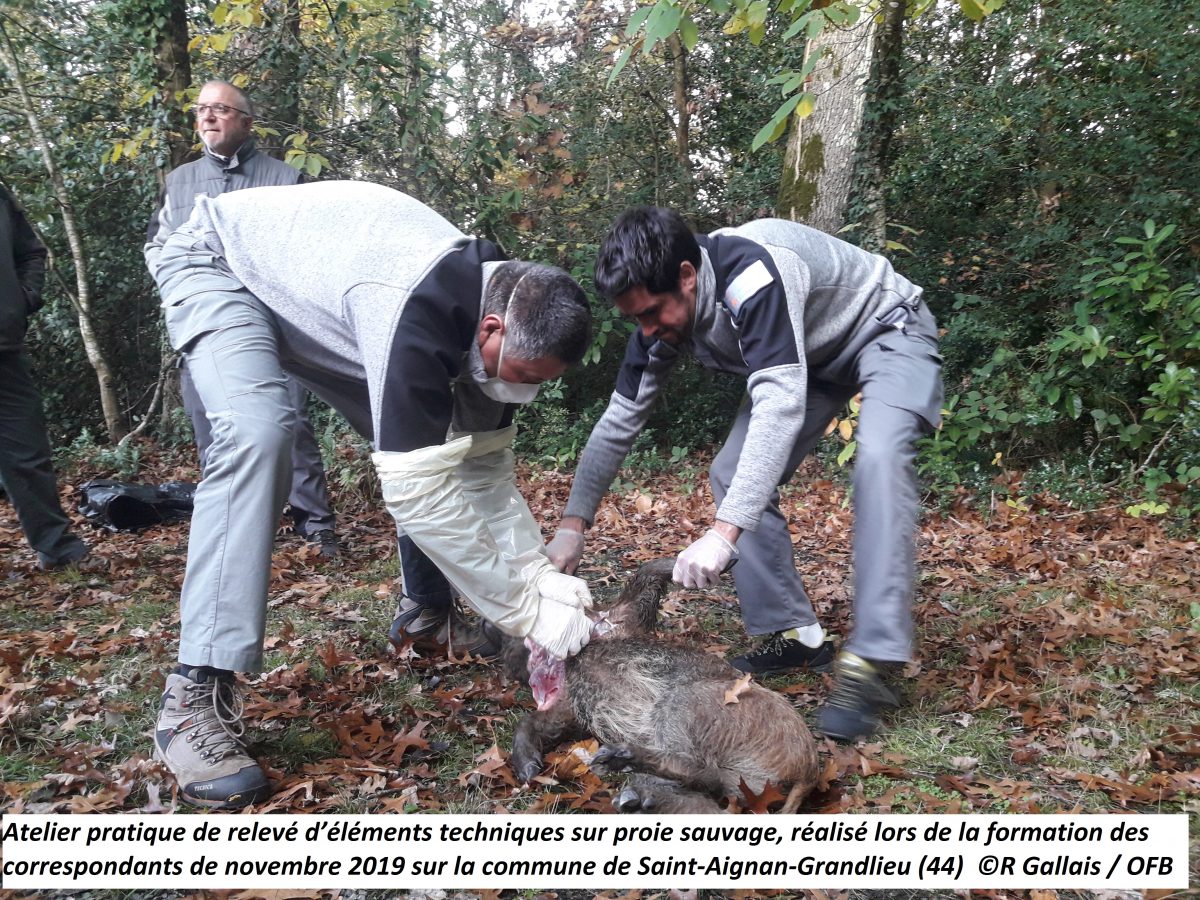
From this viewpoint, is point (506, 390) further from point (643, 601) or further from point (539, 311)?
point (643, 601)

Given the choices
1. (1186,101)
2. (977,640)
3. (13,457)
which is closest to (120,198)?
(13,457)

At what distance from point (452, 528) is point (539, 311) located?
2.52 ft

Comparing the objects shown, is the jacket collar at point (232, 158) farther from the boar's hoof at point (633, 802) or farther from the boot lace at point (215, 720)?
the boar's hoof at point (633, 802)

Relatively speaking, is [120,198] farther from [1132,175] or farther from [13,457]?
[1132,175]

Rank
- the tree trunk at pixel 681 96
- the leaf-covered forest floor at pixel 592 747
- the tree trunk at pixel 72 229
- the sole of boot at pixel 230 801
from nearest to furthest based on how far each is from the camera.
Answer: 1. the sole of boot at pixel 230 801
2. the leaf-covered forest floor at pixel 592 747
3. the tree trunk at pixel 72 229
4. the tree trunk at pixel 681 96

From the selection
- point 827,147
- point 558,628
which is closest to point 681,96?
point 827,147

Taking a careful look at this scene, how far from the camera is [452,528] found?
2.59 metres

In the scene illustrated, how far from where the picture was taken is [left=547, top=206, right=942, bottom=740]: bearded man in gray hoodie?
2795mm

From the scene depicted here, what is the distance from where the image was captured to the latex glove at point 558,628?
2.83 m

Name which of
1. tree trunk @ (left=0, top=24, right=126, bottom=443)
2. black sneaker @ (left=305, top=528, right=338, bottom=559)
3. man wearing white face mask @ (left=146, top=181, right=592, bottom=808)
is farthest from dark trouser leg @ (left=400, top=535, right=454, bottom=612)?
tree trunk @ (left=0, top=24, right=126, bottom=443)

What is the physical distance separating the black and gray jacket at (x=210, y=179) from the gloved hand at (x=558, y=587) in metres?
3.83
